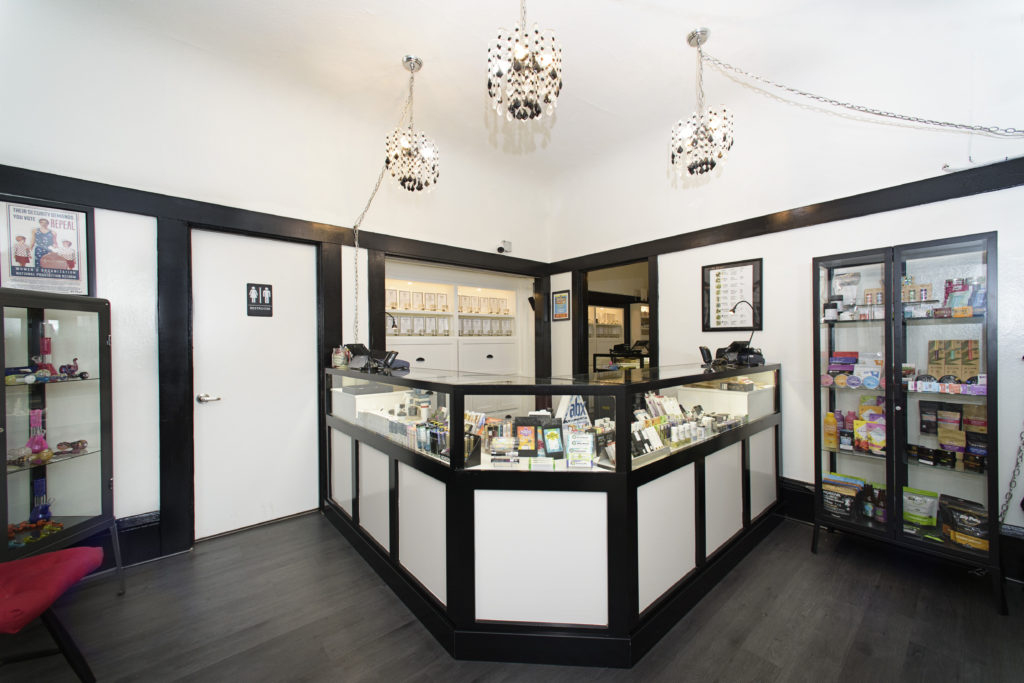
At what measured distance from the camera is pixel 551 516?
67.7 inches

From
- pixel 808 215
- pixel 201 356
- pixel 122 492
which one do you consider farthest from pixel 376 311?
pixel 808 215

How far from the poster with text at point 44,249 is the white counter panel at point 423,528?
2.36 meters

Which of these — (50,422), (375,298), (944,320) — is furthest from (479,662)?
(944,320)

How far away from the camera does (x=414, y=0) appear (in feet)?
7.59

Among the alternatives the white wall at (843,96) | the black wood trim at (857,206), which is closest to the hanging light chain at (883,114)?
the white wall at (843,96)

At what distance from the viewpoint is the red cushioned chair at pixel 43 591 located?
145cm

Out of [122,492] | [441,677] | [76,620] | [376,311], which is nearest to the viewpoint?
[441,677]

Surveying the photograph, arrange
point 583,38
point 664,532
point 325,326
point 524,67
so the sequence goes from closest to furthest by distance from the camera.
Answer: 1. point 524,67
2. point 664,532
3. point 583,38
4. point 325,326

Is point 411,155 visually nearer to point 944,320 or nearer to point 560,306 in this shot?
point 560,306

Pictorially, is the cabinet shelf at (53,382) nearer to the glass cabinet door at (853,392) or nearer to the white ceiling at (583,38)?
the white ceiling at (583,38)

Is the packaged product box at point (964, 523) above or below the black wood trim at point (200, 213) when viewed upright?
below

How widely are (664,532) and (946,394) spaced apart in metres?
2.09

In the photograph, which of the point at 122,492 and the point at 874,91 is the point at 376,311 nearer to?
the point at 122,492

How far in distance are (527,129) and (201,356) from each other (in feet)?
11.4
